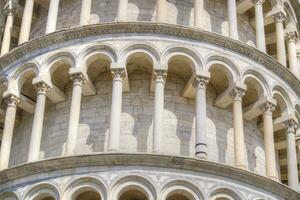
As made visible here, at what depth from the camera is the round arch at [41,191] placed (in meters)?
18.8

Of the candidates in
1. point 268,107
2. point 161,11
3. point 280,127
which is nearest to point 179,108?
point 268,107

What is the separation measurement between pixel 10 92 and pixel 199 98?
480 cm

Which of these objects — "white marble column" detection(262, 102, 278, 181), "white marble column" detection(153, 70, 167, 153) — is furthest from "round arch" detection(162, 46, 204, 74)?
"white marble column" detection(262, 102, 278, 181)

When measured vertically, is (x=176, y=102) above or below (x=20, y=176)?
above

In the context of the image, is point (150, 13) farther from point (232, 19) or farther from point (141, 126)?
point (141, 126)

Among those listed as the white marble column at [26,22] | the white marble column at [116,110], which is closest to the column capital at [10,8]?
the white marble column at [26,22]

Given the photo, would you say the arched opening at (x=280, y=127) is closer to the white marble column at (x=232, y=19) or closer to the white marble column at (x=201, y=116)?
the white marble column at (x=232, y=19)

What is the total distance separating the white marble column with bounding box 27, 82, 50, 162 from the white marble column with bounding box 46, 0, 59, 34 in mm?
1857

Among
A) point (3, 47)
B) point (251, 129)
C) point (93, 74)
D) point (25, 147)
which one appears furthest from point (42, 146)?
point (251, 129)

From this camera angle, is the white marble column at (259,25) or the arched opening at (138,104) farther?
the white marble column at (259,25)

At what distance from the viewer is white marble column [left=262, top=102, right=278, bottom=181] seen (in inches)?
798

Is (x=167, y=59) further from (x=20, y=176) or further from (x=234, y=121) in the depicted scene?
(x=20, y=176)

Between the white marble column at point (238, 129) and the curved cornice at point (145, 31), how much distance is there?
1266 millimetres

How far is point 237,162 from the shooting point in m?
19.6
